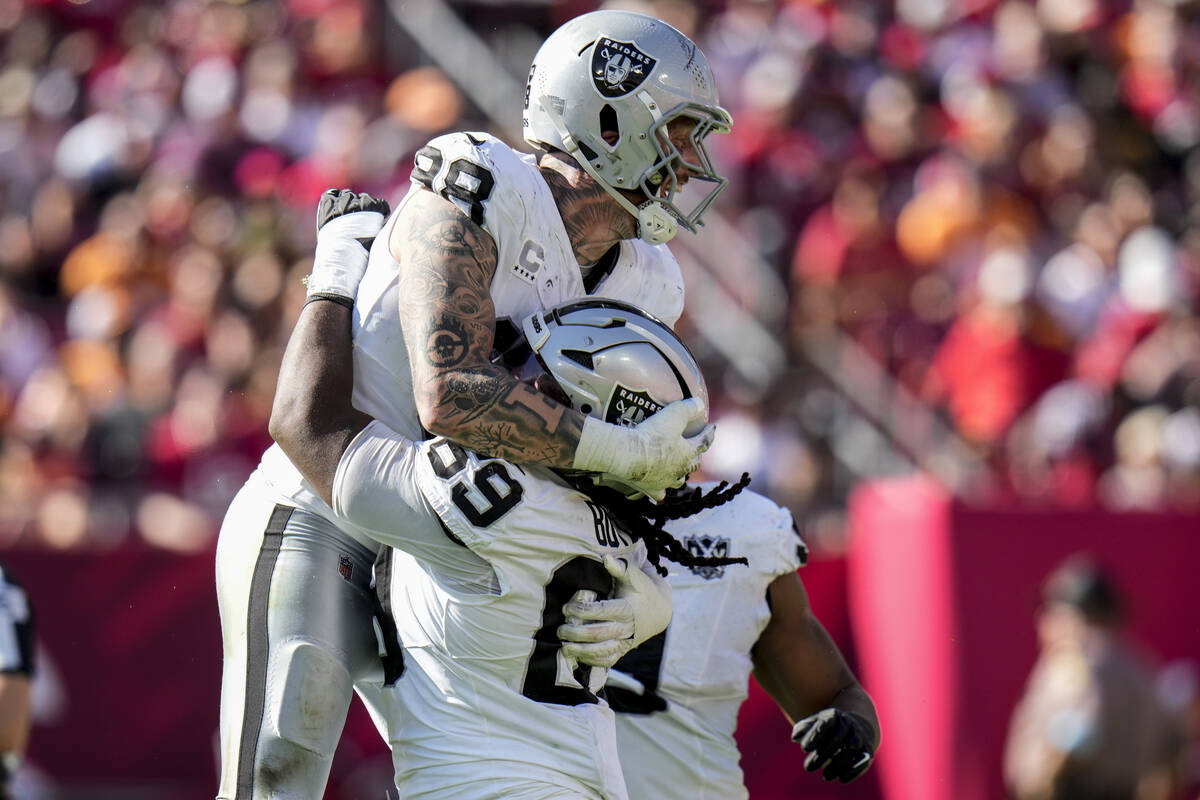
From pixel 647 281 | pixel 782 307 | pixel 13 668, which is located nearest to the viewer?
pixel 647 281

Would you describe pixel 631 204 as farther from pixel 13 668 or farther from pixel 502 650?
pixel 13 668

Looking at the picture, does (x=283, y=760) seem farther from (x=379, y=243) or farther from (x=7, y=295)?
(x=7, y=295)

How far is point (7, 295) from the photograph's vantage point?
10438 mm

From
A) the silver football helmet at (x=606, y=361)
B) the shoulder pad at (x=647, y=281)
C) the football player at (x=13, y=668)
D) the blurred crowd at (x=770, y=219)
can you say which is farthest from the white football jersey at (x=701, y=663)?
the blurred crowd at (x=770, y=219)

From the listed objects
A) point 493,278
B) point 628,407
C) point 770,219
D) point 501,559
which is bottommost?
point 501,559

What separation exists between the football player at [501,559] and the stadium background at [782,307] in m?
4.43

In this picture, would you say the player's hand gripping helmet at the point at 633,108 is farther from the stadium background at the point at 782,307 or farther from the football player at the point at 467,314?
the stadium background at the point at 782,307

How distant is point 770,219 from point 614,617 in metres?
6.84

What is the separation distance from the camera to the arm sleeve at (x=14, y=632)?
14.8 feet

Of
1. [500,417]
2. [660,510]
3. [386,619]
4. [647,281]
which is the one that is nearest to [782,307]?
[647,281]

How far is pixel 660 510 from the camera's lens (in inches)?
141

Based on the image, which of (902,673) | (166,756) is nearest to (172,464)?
(166,756)

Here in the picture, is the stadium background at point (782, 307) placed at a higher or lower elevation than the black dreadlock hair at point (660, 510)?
higher

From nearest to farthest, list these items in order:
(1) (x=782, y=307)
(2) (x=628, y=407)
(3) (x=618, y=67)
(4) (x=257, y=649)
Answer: (2) (x=628, y=407), (4) (x=257, y=649), (3) (x=618, y=67), (1) (x=782, y=307)
